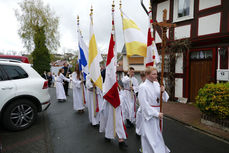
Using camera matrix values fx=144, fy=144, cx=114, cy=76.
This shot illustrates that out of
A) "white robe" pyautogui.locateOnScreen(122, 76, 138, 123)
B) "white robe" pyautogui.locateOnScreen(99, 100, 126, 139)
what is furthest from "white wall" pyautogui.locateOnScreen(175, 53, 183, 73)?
"white robe" pyautogui.locateOnScreen(99, 100, 126, 139)

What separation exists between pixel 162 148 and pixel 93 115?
233 centimetres

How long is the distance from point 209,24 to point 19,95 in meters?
7.97

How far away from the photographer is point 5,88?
3770mm

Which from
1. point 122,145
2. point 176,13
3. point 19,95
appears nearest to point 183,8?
point 176,13

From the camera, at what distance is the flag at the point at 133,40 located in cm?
348

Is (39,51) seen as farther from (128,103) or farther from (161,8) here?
(128,103)

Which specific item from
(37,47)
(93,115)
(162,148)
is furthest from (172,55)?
(37,47)

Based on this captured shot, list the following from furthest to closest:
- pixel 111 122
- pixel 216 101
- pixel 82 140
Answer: pixel 216 101 < pixel 82 140 < pixel 111 122

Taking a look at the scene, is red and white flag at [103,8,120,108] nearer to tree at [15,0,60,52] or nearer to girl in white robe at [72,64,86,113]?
girl in white robe at [72,64,86,113]

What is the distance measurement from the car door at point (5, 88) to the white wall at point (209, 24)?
25.8 ft

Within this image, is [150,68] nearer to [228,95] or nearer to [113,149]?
[113,149]

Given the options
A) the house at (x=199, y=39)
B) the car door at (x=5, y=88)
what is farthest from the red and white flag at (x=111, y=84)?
the house at (x=199, y=39)

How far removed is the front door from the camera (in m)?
6.76

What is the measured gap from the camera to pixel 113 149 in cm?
314
